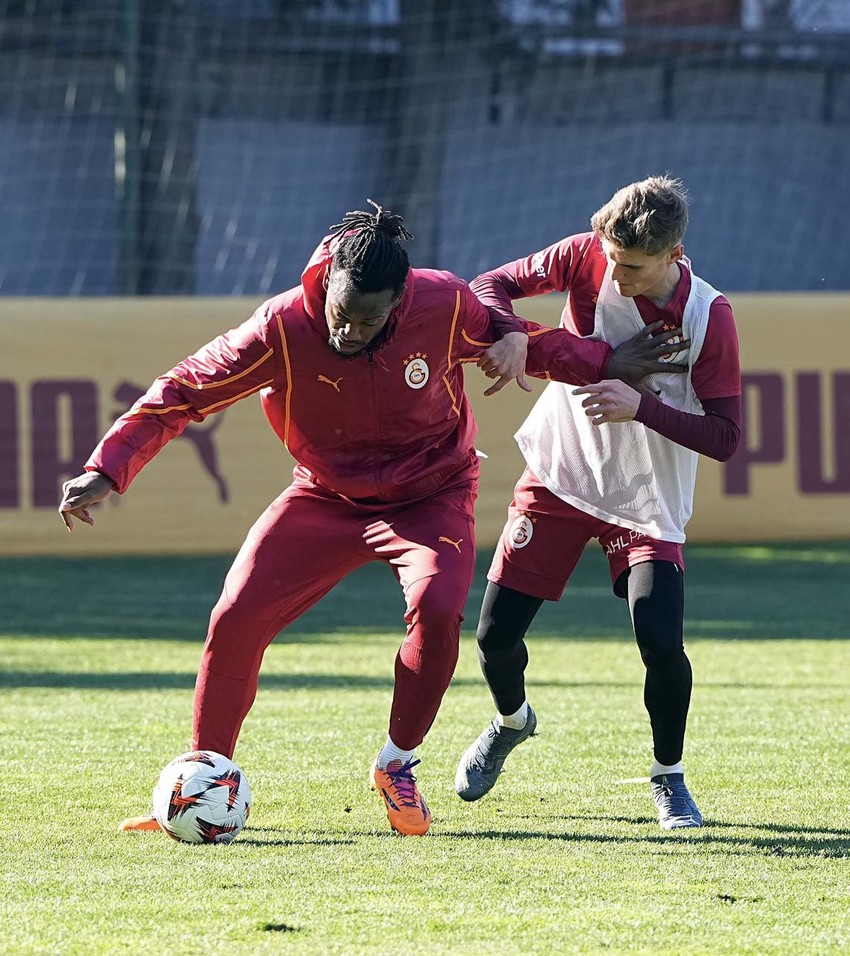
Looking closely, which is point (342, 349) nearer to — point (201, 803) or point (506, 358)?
point (506, 358)

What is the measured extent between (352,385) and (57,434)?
744cm

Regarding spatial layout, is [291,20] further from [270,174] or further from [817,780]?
[817,780]

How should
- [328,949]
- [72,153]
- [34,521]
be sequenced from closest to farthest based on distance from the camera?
[328,949] < [34,521] < [72,153]

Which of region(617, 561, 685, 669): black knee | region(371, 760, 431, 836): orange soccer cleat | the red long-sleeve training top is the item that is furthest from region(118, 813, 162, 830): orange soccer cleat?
the red long-sleeve training top

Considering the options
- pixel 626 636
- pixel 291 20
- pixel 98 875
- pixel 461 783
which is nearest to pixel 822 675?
pixel 626 636

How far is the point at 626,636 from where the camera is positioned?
1080cm

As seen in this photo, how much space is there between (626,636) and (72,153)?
8.72m

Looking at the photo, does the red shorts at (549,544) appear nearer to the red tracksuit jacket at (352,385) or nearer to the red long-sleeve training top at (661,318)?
the red tracksuit jacket at (352,385)

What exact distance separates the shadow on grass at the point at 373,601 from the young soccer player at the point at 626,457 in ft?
15.9

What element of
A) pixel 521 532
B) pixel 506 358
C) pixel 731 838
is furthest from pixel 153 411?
pixel 731 838

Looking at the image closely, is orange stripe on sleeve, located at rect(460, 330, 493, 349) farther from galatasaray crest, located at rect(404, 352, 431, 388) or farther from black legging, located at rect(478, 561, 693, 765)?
black legging, located at rect(478, 561, 693, 765)

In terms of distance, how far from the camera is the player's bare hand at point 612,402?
5.27 metres

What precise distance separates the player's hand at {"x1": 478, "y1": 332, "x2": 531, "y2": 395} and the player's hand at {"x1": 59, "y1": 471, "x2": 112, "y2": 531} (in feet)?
3.89

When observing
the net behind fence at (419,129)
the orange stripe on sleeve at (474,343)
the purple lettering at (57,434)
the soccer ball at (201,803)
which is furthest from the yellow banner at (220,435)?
the soccer ball at (201,803)
